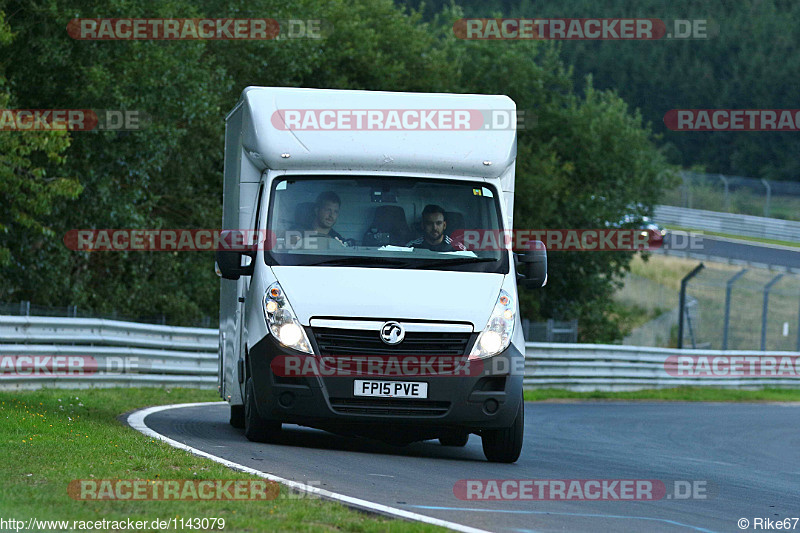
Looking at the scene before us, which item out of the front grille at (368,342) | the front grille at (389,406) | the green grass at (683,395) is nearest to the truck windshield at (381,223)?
the front grille at (368,342)

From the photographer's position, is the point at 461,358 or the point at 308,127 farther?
the point at 308,127

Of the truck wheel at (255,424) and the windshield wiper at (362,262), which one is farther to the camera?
the truck wheel at (255,424)

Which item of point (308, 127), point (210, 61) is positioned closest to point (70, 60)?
point (210, 61)

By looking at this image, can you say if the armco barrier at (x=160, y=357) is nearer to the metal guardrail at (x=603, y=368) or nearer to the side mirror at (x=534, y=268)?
the metal guardrail at (x=603, y=368)

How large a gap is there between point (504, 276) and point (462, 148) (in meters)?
1.15

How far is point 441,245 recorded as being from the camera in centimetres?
1005

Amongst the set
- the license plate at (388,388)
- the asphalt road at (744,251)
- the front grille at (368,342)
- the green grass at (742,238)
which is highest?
the green grass at (742,238)

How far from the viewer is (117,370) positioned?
18.5 meters

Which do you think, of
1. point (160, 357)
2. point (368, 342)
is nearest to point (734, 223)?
point (160, 357)

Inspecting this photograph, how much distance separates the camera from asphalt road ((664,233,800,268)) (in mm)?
54972

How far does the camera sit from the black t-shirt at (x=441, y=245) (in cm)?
1000

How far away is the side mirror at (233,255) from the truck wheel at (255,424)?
840mm

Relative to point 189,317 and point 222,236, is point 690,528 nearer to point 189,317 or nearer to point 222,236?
point 222,236

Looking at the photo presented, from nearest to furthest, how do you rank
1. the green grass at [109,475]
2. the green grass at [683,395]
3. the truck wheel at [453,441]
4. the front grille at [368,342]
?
the green grass at [109,475] → the front grille at [368,342] → the truck wheel at [453,441] → the green grass at [683,395]
